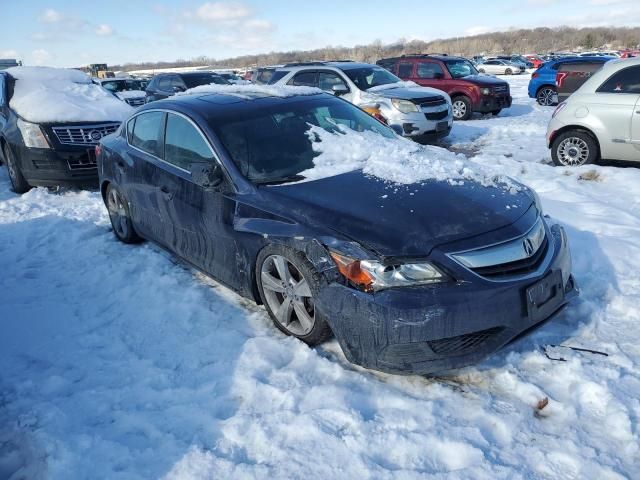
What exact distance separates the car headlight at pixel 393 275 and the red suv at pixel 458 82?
12.4 m

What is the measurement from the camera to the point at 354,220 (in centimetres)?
298

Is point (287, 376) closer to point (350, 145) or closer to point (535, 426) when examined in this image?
point (535, 426)

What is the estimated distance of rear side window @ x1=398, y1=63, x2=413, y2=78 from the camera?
1484 centimetres

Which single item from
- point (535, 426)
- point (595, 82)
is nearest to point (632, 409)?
point (535, 426)

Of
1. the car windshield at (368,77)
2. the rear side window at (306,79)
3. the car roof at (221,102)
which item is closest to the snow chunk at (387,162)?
the car roof at (221,102)

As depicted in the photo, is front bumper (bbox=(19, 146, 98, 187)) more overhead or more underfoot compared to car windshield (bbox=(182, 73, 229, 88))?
more underfoot

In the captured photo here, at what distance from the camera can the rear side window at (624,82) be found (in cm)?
706

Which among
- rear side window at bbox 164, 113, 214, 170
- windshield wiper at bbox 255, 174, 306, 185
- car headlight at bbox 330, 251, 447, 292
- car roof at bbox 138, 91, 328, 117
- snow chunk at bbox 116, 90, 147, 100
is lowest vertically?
car headlight at bbox 330, 251, 447, 292

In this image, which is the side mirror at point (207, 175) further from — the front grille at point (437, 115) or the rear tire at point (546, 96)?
the rear tire at point (546, 96)

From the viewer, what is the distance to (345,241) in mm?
2889

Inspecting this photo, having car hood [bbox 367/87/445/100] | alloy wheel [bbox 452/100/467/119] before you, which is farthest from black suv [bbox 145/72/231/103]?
alloy wheel [bbox 452/100/467/119]

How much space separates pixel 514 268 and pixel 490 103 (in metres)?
12.3

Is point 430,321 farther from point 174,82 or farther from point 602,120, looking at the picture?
point 174,82

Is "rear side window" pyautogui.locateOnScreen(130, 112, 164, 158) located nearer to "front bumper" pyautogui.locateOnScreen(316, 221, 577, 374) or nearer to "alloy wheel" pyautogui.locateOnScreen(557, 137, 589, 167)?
"front bumper" pyautogui.locateOnScreen(316, 221, 577, 374)
